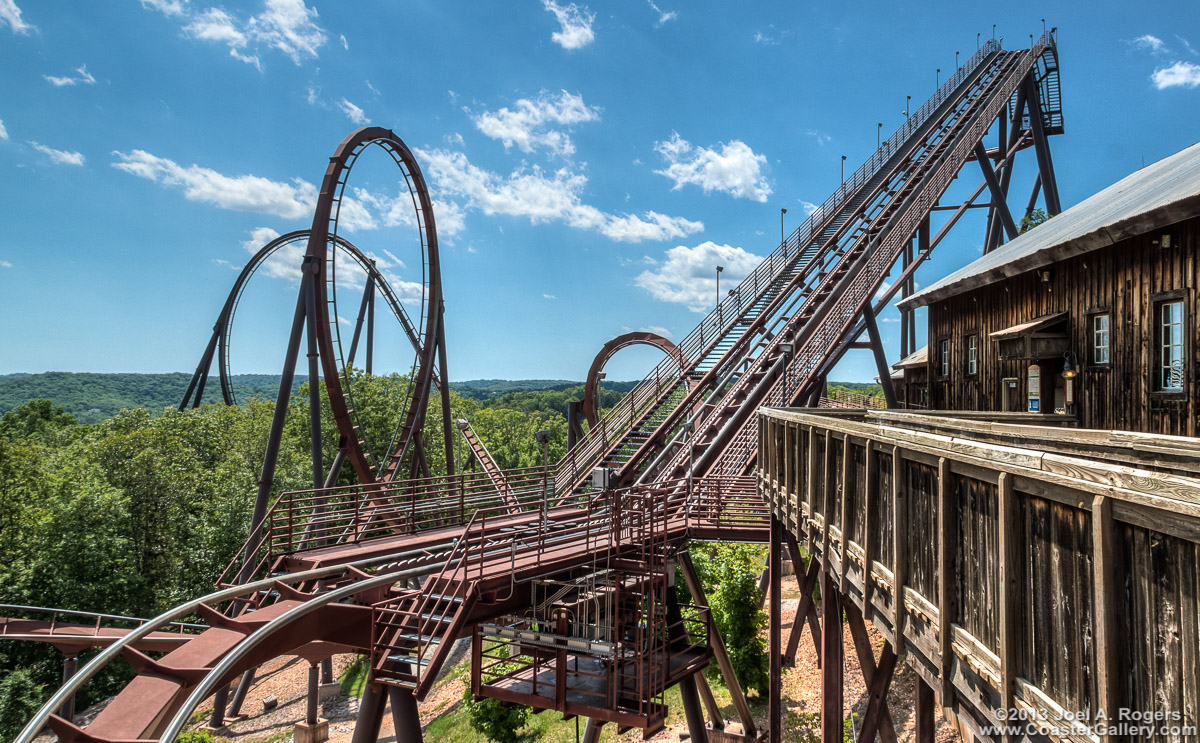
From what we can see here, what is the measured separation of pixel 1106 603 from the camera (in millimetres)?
2484

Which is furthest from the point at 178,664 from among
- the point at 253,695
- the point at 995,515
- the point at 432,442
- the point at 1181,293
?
the point at 432,442

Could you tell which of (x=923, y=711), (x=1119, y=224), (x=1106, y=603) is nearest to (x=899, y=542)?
(x=1106, y=603)

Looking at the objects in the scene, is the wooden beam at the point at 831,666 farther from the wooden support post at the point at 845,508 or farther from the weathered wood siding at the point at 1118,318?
the weathered wood siding at the point at 1118,318

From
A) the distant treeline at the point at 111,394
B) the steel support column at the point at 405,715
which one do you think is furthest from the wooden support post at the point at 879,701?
the distant treeline at the point at 111,394

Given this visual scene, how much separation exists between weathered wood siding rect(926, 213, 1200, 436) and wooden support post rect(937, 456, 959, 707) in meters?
6.34

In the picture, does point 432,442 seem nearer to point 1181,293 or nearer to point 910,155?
point 910,155

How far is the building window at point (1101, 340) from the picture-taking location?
962 cm

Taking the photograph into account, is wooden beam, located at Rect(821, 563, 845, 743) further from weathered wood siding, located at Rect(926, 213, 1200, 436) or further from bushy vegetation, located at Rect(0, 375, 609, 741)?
bushy vegetation, located at Rect(0, 375, 609, 741)

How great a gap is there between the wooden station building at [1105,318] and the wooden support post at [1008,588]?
6.56 m

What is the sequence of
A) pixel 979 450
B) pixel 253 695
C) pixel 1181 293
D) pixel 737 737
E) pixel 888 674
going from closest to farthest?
pixel 979 450
pixel 888 674
pixel 1181 293
pixel 737 737
pixel 253 695

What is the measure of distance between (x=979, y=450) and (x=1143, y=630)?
111 centimetres

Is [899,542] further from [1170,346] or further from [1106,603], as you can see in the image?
[1170,346]

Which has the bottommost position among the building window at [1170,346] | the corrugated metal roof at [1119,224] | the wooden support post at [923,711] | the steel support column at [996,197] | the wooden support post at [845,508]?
the wooden support post at [923,711]

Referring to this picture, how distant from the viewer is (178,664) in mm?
7043
